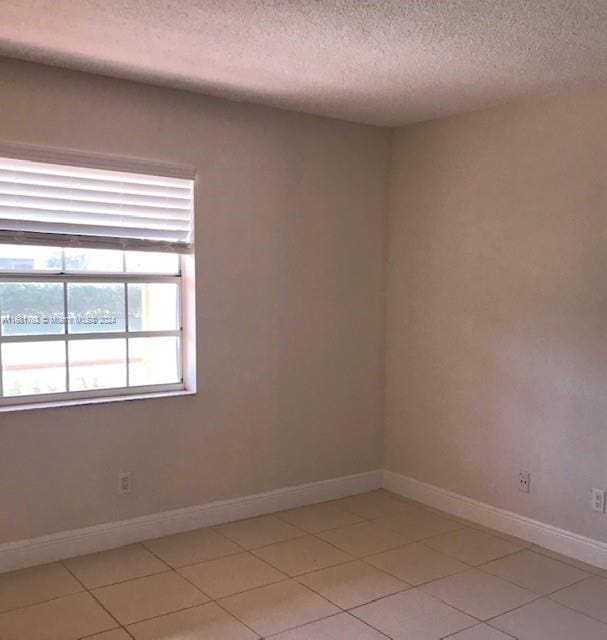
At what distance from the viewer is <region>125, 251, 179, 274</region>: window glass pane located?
11.5ft

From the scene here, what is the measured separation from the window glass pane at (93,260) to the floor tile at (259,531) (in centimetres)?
152

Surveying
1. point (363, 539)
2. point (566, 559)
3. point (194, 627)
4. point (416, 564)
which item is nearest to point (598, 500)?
point (566, 559)

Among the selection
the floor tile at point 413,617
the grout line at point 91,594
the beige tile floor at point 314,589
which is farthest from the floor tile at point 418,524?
the grout line at point 91,594

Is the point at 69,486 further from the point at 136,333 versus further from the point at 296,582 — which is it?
the point at 296,582

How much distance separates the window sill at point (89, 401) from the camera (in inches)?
124

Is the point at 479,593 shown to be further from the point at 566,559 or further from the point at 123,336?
the point at 123,336

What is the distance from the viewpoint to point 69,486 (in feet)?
10.7

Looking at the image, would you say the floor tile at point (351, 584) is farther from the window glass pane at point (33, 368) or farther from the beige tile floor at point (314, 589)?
the window glass pane at point (33, 368)

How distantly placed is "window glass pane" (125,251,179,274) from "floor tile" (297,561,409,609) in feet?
5.66

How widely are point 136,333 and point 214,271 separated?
0.53 m

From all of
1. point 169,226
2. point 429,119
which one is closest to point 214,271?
point 169,226

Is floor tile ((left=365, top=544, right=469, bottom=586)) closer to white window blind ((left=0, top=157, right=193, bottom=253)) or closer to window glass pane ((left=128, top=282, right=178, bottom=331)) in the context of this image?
window glass pane ((left=128, top=282, right=178, bottom=331))

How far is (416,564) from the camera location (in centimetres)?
325

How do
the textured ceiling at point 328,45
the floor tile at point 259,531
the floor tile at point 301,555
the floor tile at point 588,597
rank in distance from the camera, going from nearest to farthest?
the textured ceiling at point 328,45 → the floor tile at point 588,597 → the floor tile at point 301,555 → the floor tile at point 259,531
